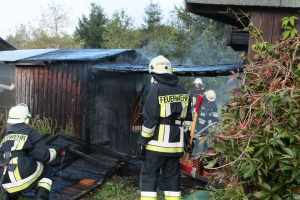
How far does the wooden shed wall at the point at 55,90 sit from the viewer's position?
9.12 meters

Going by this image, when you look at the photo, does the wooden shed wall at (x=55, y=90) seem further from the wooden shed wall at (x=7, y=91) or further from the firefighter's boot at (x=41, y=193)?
the firefighter's boot at (x=41, y=193)

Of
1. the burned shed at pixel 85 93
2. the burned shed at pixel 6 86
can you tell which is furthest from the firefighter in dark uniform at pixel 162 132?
the burned shed at pixel 6 86

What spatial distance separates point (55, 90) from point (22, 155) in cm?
503

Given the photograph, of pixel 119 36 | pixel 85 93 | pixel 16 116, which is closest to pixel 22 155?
pixel 16 116

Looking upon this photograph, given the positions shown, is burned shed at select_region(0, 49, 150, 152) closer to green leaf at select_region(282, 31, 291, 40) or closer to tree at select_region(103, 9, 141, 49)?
green leaf at select_region(282, 31, 291, 40)

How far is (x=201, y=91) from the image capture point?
34.2 ft

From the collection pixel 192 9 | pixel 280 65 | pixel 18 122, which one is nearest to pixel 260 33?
pixel 280 65

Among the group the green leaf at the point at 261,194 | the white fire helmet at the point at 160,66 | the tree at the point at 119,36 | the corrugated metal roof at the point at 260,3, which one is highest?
the tree at the point at 119,36

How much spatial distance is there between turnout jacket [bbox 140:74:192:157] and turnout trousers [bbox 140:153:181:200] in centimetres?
11

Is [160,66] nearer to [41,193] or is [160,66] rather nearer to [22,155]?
[22,155]

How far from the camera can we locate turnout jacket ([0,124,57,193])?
4.57 m

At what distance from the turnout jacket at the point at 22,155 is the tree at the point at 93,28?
24856 millimetres

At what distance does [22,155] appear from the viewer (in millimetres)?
4625

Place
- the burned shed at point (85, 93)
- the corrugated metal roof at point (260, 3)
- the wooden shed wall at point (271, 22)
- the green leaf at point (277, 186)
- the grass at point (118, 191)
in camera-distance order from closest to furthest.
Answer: the green leaf at point (277, 186) < the corrugated metal roof at point (260, 3) < the wooden shed wall at point (271, 22) < the grass at point (118, 191) < the burned shed at point (85, 93)
